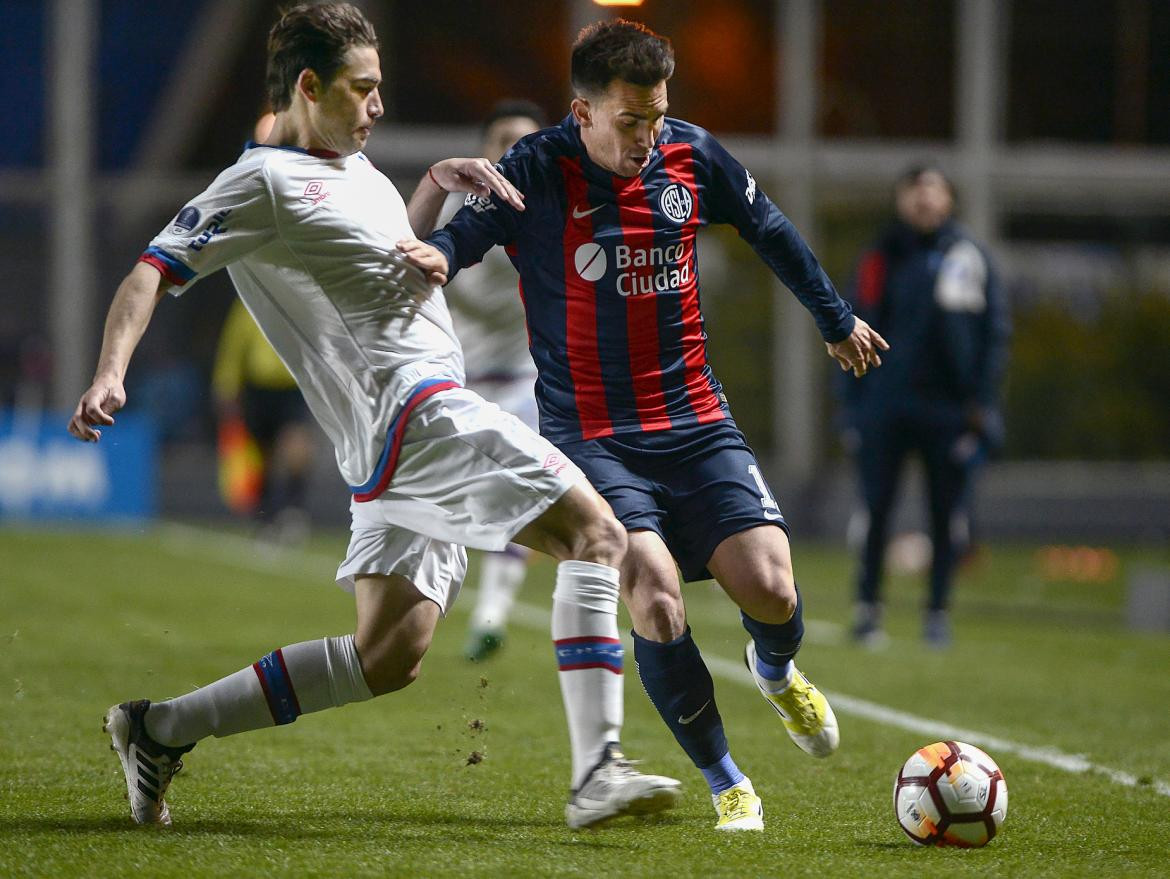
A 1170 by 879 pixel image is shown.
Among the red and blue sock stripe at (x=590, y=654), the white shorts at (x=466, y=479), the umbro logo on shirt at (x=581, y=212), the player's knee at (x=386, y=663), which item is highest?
the umbro logo on shirt at (x=581, y=212)

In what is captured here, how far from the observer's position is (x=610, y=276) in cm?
416

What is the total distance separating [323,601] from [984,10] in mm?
11129

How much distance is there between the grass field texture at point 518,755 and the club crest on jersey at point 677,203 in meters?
1.48

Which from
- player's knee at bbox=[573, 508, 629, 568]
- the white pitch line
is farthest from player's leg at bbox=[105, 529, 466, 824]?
the white pitch line

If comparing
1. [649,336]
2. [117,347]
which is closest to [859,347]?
[649,336]

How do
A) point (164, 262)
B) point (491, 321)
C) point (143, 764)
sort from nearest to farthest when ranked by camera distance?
point (164, 262) → point (143, 764) → point (491, 321)

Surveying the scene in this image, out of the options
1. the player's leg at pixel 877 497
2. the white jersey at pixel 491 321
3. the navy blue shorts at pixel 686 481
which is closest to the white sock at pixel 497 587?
the white jersey at pixel 491 321

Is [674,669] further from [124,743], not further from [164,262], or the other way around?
[164,262]

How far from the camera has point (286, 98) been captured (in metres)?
3.75

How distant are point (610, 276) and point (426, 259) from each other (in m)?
0.61

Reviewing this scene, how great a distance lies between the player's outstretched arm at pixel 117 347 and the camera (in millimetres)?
3381

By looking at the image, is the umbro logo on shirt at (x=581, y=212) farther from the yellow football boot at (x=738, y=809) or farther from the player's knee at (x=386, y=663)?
the yellow football boot at (x=738, y=809)

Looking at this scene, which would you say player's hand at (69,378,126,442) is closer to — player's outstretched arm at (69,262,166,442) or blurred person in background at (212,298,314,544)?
player's outstretched arm at (69,262,166,442)

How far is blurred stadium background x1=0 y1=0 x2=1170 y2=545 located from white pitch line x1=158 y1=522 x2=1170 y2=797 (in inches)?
126
